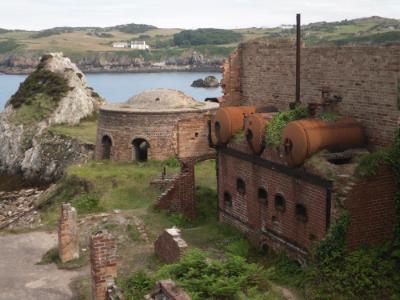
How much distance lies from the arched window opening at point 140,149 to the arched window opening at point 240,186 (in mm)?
13484

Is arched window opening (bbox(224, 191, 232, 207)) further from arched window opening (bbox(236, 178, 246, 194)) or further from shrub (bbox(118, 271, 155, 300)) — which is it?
shrub (bbox(118, 271, 155, 300))

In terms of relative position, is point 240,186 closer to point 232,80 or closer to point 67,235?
point 232,80

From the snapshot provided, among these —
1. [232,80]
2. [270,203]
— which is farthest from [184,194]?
[270,203]

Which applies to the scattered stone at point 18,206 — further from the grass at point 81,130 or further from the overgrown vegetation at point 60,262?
the overgrown vegetation at point 60,262

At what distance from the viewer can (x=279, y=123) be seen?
1375cm

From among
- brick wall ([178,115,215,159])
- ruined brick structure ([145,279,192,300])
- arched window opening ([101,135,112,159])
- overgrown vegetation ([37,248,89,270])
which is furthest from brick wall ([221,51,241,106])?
arched window opening ([101,135,112,159])

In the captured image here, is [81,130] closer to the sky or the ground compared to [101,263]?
closer to the ground

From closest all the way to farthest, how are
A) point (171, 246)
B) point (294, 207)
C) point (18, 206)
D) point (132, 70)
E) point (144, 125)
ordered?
point (294, 207)
point (171, 246)
point (144, 125)
point (18, 206)
point (132, 70)

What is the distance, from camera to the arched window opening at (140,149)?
28869mm

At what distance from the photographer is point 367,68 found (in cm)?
Answer: 1277

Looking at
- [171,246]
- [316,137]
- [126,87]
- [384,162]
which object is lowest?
[126,87]

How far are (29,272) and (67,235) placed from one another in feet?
4.72

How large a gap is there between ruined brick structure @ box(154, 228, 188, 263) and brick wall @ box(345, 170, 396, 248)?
3912 mm

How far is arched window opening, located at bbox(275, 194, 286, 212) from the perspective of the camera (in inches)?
531
